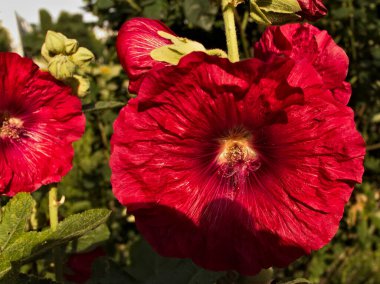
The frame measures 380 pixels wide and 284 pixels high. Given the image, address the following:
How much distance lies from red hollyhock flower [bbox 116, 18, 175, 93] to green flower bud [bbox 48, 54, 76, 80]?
0.25 meters

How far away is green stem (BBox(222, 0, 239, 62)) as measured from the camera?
758 millimetres

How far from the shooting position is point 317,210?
73cm

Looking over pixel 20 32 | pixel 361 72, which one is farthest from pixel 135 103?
pixel 20 32

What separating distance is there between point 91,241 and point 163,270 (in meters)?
0.23

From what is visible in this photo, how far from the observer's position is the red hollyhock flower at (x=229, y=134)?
68 cm

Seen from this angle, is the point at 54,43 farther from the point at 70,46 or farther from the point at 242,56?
the point at 242,56

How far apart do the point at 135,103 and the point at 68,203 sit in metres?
2.01

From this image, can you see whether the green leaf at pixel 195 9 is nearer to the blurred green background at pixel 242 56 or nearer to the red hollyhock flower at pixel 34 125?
the blurred green background at pixel 242 56

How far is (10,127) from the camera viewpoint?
1.17m

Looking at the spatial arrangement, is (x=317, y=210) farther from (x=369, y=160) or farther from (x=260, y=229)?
(x=369, y=160)

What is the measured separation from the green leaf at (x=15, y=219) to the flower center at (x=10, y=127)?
372 mm

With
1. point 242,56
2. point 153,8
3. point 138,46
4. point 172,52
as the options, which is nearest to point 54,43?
point 138,46

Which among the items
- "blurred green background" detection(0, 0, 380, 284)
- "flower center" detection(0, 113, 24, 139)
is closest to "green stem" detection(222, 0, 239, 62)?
"flower center" detection(0, 113, 24, 139)

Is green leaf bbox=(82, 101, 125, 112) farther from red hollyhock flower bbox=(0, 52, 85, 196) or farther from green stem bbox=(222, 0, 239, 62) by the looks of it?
green stem bbox=(222, 0, 239, 62)
